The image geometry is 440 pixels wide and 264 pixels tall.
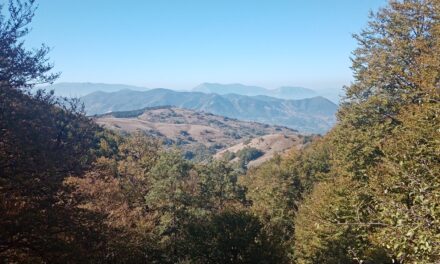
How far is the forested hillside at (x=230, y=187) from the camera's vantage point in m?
14.1

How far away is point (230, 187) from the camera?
52438 mm

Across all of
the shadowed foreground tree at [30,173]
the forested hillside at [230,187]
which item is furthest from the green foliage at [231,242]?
the shadowed foreground tree at [30,173]

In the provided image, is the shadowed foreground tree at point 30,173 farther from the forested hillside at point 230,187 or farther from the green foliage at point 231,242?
the green foliage at point 231,242

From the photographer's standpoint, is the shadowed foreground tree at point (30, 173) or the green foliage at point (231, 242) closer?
the shadowed foreground tree at point (30, 173)

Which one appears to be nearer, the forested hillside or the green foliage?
the forested hillside

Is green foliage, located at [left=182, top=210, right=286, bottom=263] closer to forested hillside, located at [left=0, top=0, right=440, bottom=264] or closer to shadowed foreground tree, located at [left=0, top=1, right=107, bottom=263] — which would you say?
forested hillside, located at [left=0, top=0, right=440, bottom=264]

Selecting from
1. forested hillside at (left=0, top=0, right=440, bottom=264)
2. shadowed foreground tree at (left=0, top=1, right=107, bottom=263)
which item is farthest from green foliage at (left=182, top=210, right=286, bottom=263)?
shadowed foreground tree at (left=0, top=1, right=107, bottom=263)

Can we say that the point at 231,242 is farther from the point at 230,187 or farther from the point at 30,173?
the point at 230,187

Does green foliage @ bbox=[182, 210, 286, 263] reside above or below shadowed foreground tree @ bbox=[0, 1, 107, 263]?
below

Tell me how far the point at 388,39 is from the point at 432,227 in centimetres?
2927

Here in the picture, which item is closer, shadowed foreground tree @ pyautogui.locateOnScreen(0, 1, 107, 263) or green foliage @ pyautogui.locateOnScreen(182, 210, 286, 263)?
shadowed foreground tree @ pyautogui.locateOnScreen(0, 1, 107, 263)

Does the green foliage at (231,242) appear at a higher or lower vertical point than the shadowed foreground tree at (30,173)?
lower

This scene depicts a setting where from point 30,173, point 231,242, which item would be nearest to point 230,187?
point 231,242

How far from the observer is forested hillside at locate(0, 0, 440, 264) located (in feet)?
46.1
